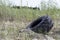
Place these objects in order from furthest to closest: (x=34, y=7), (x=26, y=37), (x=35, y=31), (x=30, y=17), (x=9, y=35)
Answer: (x=34, y=7)
(x=30, y=17)
(x=35, y=31)
(x=9, y=35)
(x=26, y=37)

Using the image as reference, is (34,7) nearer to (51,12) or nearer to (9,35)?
(51,12)

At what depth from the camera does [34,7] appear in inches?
279

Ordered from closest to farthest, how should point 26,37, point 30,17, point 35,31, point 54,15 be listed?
1. point 26,37
2. point 35,31
3. point 30,17
4. point 54,15

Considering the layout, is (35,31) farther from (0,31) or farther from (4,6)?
(4,6)

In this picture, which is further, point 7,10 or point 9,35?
point 7,10

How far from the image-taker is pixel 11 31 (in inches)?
153

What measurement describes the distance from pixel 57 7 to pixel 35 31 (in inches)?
111

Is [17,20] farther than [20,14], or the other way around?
[20,14]

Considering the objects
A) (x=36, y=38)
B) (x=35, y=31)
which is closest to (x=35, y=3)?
(x=35, y=31)

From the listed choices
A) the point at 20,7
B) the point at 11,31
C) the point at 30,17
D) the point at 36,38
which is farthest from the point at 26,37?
the point at 20,7

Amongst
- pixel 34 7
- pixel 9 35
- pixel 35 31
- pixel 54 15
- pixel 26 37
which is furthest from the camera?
pixel 34 7

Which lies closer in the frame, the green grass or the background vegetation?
the background vegetation

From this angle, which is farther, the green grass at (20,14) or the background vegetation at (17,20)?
the green grass at (20,14)

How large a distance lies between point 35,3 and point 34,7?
2.19 feet
